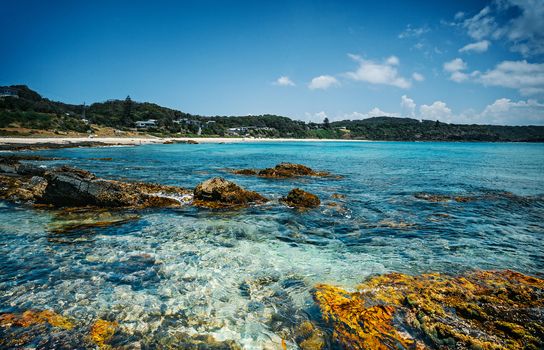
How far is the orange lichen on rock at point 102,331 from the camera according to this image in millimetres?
4309

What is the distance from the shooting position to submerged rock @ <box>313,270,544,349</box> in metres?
4.41

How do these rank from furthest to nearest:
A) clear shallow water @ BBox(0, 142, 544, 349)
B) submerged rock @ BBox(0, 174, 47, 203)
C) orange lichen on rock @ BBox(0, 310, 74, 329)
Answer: submerged rock @ BBox(0, 174, 47, 203), clear shallow water @ BBox(0, 142, 544, 349), orange lichen on rock @ BBox(0, 310, 74, 329)

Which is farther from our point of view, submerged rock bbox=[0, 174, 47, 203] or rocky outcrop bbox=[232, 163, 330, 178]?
rocky outcrop bbox=[232, 163, 330, 178]

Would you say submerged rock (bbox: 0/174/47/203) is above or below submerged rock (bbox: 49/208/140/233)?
above

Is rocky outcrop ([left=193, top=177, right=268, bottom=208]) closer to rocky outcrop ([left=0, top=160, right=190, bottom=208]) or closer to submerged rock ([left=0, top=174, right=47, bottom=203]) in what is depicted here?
rocky outcrop ([left=0, top=160, right=190, bottom=208])

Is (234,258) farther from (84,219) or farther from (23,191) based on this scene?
(23,191)

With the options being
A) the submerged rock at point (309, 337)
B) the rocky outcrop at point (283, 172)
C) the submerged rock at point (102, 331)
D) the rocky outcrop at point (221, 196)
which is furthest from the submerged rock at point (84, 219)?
the rocky outcrop at point (283, 172)

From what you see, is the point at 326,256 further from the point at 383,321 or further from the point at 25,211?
the point at 25,211

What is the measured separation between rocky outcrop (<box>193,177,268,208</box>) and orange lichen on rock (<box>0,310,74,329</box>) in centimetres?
805

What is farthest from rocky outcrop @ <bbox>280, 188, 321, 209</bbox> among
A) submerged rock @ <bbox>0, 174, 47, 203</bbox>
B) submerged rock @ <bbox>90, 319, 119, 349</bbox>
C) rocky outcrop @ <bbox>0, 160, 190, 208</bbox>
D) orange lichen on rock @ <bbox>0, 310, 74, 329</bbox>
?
submerged rock @ <bbox>0, 174, 47, 203</bbox>

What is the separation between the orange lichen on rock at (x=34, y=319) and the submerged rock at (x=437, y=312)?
173 inches

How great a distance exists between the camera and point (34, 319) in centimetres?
474

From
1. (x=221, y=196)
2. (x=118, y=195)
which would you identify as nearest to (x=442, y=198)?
(x=221, y=196)

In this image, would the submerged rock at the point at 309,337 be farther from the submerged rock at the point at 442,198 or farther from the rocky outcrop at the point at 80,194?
the submerged rock at the point at 442,198
